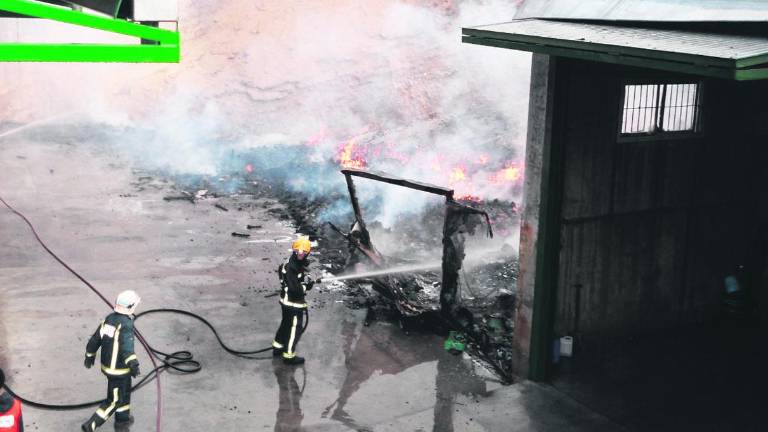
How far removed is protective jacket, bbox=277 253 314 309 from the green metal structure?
10.4 feet

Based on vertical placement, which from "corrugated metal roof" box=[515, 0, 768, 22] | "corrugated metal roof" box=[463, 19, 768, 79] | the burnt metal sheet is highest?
"corrugated metal roof" box=[515, 0, 768, 22]

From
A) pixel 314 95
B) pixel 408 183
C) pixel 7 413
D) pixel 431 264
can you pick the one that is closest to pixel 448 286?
pixel 408 183

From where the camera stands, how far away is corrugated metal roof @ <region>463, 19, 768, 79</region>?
19.7 ft

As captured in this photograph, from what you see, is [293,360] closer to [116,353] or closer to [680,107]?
[116,353]

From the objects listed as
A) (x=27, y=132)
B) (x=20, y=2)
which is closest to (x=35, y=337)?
(x=20, y=2)

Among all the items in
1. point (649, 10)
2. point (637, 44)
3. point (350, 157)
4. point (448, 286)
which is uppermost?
point (649, 10)

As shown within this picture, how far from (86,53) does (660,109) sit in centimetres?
672

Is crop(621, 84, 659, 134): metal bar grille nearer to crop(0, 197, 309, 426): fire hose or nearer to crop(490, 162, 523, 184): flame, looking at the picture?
crop(0, 197, 309, 426): fire hose

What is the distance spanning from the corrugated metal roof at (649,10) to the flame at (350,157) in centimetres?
961

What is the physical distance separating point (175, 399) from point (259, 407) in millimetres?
909

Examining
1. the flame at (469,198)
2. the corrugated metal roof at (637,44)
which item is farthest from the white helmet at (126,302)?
the flame at (469,198)

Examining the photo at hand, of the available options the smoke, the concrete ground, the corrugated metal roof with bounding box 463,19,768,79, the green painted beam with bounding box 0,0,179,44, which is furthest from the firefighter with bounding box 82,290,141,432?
the smoke

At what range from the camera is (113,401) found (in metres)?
7.82

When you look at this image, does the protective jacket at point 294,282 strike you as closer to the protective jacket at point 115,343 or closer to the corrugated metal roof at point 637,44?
the protective jacket at point 115,343
